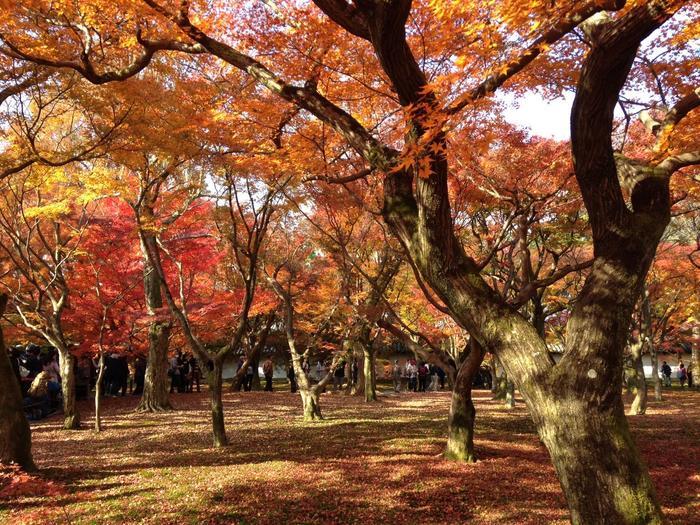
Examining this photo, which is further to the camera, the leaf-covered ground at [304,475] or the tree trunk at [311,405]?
the tree trunk at [311,405]

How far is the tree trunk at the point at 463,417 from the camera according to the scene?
7906 mm

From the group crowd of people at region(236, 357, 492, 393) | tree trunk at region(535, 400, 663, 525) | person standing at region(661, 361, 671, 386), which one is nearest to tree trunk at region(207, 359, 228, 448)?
tree trunk at region(535, 400, 663, 525)

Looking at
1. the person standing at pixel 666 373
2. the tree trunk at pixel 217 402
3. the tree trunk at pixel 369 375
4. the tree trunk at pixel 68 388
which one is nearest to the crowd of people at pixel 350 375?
the tree trunk at pixel 369 375

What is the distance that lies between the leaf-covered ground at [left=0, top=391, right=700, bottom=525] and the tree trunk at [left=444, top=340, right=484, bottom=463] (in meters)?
0.27

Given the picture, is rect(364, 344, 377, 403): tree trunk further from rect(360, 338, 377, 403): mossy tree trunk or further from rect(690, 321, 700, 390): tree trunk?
rect(690, 321, 700, 390): tree trunk

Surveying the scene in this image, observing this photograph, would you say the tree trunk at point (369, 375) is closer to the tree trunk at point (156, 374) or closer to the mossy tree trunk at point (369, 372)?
the mossy tree trunk at point (369, 372)

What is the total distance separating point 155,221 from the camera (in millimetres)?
10406

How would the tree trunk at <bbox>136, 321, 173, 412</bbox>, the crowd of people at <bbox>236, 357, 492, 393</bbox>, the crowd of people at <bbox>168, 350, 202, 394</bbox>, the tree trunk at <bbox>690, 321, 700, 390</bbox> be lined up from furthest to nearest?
the tree trunk at <bbox>690, 321, 700, 390</bbox>, the crowd of people at <bbox>236, 357, 492, 393</bbox>, the crowd of people at <bbox>168, 350, 202, 394</bbox>, the tree trunk at <bbox>136, 321, 173, 412</bbox>

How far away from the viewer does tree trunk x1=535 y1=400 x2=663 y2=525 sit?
11.6ft

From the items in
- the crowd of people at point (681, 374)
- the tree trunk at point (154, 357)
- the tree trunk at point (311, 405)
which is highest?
the tree trunk at point (154, 357)

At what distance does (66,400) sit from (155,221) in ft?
14.4

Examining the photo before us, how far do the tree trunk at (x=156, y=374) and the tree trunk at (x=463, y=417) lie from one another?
9.03 metres

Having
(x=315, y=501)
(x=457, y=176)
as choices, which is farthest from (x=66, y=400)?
(x=457, y=176)

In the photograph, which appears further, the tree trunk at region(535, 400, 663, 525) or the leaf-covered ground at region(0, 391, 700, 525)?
the leaf-covered ground at region(0, 391, 700, 525)
